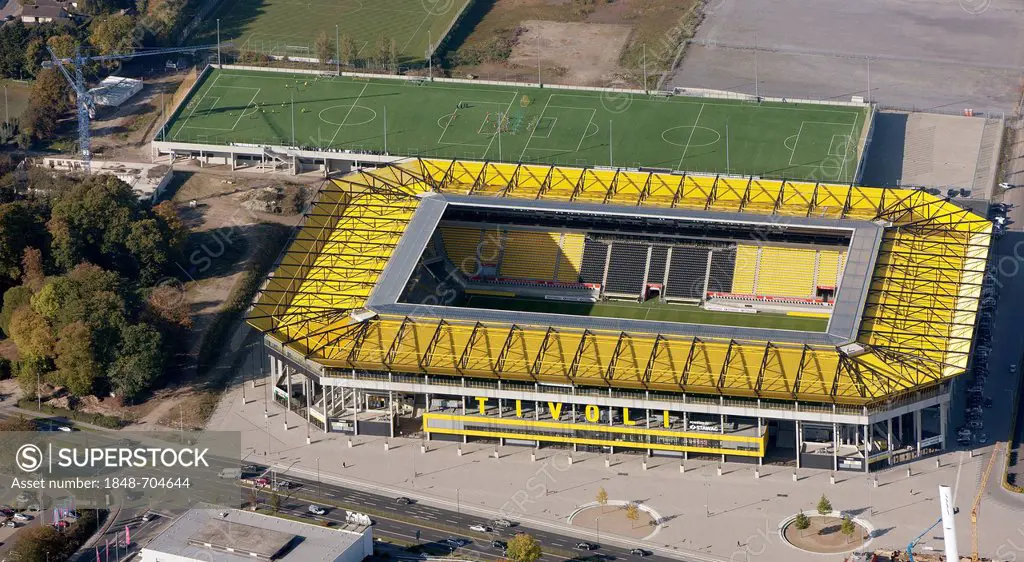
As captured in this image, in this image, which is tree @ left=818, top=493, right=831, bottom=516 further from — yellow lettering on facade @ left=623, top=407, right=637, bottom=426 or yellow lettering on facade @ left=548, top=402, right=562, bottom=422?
yellow lettering on facade @ left=548, top=402, right=562, bottom=422

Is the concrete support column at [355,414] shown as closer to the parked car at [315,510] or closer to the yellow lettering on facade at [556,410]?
the parked car at [315,510]

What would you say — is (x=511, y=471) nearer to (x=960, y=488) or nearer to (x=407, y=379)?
(x=407, y=379)

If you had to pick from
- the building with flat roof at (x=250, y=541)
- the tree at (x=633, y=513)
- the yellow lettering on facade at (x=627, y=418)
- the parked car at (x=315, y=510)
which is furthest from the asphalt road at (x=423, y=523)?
the yellow lettering on facade at (x=627, y=418)

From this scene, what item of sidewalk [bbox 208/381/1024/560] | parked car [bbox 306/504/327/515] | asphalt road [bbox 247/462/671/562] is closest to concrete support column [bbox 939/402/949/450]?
sidewalk [bbox 208/381/1024/560]

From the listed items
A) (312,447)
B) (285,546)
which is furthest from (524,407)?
(285,546)

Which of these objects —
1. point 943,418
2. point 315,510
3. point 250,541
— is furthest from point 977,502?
point 250,541

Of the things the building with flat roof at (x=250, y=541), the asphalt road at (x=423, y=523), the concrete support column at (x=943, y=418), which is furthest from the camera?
the concrete support column at (x=943, y=418)
